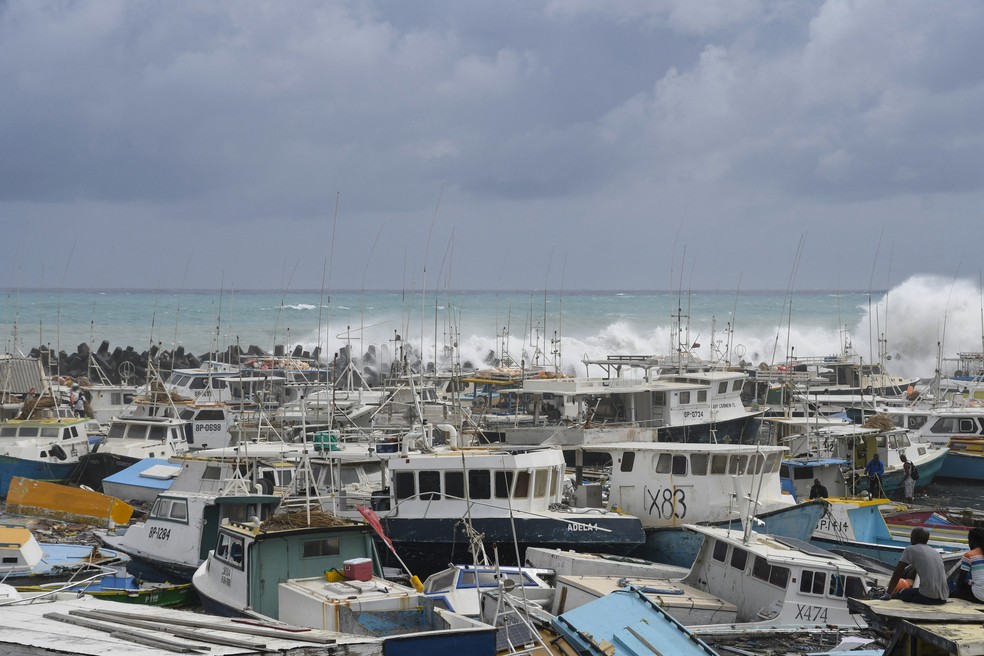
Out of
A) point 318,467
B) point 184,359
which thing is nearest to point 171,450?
point 318,467

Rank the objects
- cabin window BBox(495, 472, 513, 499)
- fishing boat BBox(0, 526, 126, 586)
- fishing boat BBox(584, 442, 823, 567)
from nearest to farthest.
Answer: fishing boat BBox(0, 526, 126, 586) < cabin window BBox(495, 472, 513, 499) < fishing boat BBox(584, 442, 823, 567)

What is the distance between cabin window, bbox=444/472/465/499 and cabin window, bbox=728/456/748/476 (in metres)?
5.25

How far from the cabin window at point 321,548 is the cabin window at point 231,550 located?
92cm

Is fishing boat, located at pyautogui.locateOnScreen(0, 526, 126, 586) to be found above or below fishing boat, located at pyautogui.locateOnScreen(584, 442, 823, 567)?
below

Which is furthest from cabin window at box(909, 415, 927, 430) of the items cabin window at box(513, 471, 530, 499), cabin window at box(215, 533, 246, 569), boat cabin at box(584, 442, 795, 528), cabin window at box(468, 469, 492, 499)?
cabin window at box(215, 533, 246, 569)

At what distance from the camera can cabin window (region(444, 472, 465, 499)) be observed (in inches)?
816

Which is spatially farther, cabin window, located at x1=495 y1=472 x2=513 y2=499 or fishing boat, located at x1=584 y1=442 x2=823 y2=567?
fishing boat, located at x1=584 y1=442 x2=823 y2=567

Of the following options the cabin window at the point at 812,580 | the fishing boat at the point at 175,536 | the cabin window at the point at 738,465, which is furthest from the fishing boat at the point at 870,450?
the fishing boat at the point at 175,536

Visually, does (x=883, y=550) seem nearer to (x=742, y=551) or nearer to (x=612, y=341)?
(x=742, y=551)

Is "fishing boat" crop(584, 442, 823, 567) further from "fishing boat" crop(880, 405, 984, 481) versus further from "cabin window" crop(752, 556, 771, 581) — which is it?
"fishing boat" crop(880, 405, 984, 481)

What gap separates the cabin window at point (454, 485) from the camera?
68.0 feet

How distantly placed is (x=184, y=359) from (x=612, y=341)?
4596 cm

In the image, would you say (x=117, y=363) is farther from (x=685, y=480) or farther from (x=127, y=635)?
(x=127, y=635)

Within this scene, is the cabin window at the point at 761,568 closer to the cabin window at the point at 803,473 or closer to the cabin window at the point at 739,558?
the cabin window at the point at 739,558
